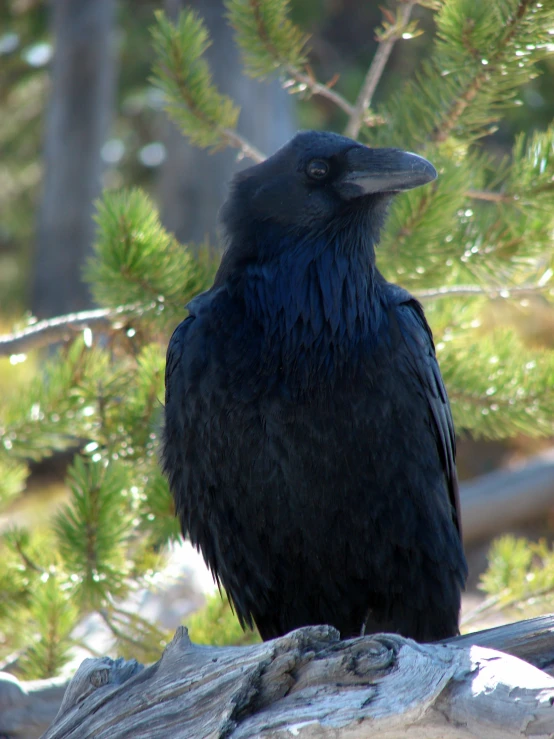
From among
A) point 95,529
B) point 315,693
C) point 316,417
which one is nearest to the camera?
point 315,693

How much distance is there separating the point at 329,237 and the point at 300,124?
926 cm

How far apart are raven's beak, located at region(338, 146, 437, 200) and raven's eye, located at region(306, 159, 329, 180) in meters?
0.06

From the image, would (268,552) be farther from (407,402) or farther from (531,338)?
(531,338)

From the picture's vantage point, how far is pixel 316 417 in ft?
8.26

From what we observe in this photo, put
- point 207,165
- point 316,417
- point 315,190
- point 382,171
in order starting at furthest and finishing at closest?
1. point 207,165
2. point 315,190
3. point 382,171
4. point 316,417

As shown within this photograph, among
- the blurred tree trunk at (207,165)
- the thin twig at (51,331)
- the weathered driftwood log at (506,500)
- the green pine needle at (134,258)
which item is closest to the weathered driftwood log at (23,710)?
the thin twig at (51,331)

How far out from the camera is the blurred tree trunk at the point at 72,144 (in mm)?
10164

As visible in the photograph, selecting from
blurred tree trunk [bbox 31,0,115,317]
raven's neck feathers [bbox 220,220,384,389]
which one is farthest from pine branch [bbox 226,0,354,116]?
blurred tree trunk [bbox 31,0,115,317]

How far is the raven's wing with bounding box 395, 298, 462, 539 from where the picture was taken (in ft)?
9.00

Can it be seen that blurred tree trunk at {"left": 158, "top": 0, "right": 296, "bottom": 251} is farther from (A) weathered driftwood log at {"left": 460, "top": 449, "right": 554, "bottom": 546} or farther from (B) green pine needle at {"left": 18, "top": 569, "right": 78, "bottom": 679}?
(B) green pine needle at {"left": 18, "top": 569, "right": 78, "bottom": 679}

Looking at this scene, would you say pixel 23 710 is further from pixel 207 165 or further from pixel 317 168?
pixel 207 165

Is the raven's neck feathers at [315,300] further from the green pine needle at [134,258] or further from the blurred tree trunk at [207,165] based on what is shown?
the blurred tree trunk at [207,165]

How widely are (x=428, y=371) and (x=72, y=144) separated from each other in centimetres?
876

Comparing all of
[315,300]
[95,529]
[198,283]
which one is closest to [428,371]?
[315,300]
